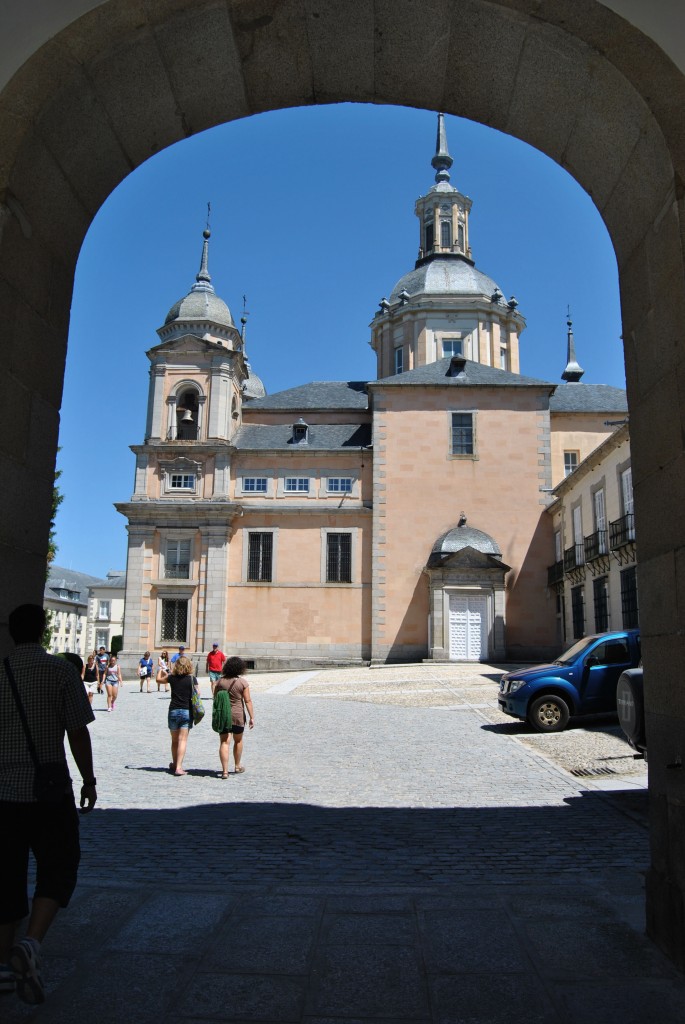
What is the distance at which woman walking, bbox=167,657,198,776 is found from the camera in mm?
10312

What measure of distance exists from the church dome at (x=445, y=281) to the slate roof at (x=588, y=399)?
812 centimetres

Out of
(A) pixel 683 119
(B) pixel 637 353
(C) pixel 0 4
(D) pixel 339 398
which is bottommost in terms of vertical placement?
(B) pixel 637 353

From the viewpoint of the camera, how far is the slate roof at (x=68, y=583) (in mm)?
85875

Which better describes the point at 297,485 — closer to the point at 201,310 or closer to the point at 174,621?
the point at 174,621

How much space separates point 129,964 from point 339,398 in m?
42.7

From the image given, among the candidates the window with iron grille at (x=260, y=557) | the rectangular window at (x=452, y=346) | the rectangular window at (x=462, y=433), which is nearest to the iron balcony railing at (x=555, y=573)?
the rectangular window at (x=462, y=433)

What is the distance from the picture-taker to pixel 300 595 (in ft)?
120

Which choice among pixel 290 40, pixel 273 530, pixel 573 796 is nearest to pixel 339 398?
pixel 273 530

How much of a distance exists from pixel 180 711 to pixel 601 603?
21131 mm

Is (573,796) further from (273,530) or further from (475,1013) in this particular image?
(273,530)

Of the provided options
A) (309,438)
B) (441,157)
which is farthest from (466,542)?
(441,157)

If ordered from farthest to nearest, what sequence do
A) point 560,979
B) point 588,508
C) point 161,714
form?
Result: 1. point 588,508
2. point 161,714
3. point 560,979

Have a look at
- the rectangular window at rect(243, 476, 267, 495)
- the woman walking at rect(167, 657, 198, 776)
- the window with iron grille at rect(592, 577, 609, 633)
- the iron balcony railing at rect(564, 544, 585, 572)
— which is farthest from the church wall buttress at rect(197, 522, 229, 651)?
the woman walking at rect(167, 657, 198, 776)

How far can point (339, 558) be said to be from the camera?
1460 inches
